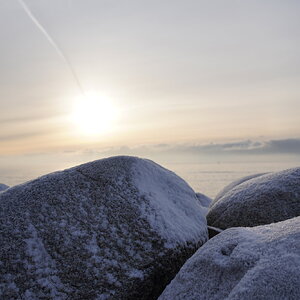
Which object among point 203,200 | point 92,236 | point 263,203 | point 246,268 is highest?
point 92,236

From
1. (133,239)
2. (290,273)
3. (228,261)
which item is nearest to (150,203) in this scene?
(133,239)

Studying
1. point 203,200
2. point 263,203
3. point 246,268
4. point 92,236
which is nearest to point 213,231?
point 263,203

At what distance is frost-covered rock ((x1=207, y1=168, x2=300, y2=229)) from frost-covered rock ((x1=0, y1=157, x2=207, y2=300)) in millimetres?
1110

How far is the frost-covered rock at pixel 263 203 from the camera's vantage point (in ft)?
15.1

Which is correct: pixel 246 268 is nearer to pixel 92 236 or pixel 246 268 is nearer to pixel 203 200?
pixel 92 236

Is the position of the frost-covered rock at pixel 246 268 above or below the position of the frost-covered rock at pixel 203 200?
above

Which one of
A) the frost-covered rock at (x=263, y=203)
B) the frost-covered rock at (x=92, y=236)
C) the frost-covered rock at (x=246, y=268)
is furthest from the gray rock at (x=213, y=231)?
the frost-covered rock at (x=246, y=268)

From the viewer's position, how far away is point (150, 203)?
3.54m

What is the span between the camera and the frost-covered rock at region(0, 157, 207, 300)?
9.77ft

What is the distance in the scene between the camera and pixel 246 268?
2504mm

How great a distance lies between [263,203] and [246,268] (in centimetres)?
233

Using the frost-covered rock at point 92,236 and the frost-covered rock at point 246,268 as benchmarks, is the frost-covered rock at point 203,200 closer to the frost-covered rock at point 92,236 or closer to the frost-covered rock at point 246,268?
the frost-covered rock at point 92,236

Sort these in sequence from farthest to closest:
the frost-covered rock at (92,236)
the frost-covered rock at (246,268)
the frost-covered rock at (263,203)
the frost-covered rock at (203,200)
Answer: the frost-covered rock at (203,200), the frost-covered rock at (263,203), the frost-covered rock at (92,236), the frost-covered rock at (246,268)

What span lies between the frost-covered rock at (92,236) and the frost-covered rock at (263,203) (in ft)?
3.64
